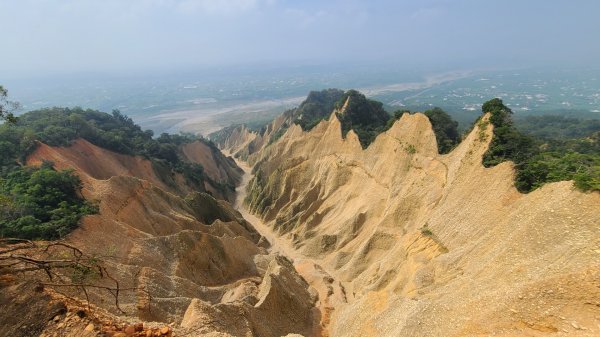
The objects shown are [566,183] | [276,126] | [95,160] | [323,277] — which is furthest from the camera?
[276,126]

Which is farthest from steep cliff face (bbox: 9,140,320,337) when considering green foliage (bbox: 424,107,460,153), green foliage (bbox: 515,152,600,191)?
green foliage (bbox: 424,107,460,153)

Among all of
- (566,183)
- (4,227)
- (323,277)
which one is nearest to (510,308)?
(566,183)

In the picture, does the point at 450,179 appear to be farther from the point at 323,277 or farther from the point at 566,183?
the point at 323,277

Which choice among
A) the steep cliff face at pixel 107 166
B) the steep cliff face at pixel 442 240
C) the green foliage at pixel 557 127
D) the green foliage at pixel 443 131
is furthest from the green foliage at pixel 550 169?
the green foliage at pixel 557 127

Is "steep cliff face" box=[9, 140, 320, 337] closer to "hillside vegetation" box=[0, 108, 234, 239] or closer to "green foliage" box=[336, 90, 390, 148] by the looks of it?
"hillside vegetation" box=[0, 108, 234, 239]

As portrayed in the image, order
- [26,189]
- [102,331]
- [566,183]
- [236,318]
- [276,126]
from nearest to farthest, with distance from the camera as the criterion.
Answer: [102,331] < [566,183] < [236,318] < [26,189] < [276,126]

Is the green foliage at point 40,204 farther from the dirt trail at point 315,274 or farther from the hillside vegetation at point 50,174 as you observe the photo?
the dirt trail at point 315,274

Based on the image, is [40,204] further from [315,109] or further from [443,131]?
[315,109]

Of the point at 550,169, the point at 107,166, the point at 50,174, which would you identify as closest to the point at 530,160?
the point at 550,169
